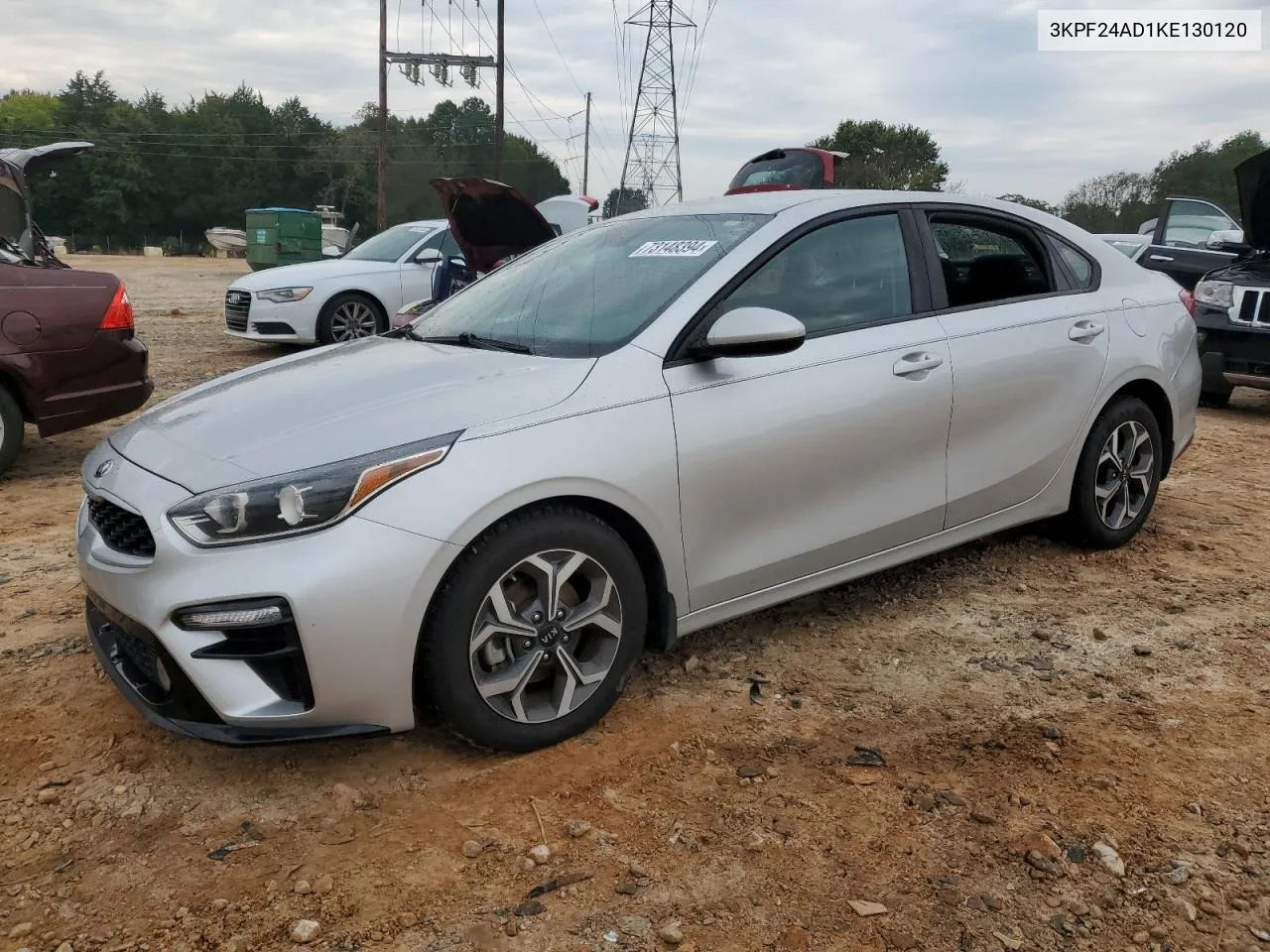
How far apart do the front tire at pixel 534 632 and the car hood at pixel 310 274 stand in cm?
851

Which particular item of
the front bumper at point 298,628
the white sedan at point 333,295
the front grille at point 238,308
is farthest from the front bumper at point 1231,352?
the front grille at point 238,308

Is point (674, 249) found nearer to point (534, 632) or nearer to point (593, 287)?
point (593, 287)

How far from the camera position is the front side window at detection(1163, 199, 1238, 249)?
1023 cm

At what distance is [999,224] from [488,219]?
4.73 metres

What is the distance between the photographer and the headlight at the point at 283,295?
10.3 m

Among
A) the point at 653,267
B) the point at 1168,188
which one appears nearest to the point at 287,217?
the point at 653,267

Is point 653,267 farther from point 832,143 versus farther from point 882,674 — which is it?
point 832,143

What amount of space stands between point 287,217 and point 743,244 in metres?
22.0

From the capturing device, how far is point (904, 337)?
355 cm

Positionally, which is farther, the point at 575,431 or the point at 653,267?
the point at 653,267

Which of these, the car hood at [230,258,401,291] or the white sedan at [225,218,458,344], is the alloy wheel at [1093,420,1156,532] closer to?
the white sedan at [225,218,458,344]

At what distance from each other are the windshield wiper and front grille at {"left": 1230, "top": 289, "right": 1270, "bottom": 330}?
6.92 metres

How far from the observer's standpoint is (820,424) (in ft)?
10.6

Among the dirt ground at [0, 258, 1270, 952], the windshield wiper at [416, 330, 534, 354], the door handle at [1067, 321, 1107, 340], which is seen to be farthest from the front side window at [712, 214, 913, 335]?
the dirt ground at [0, 258, 1270, 952]
